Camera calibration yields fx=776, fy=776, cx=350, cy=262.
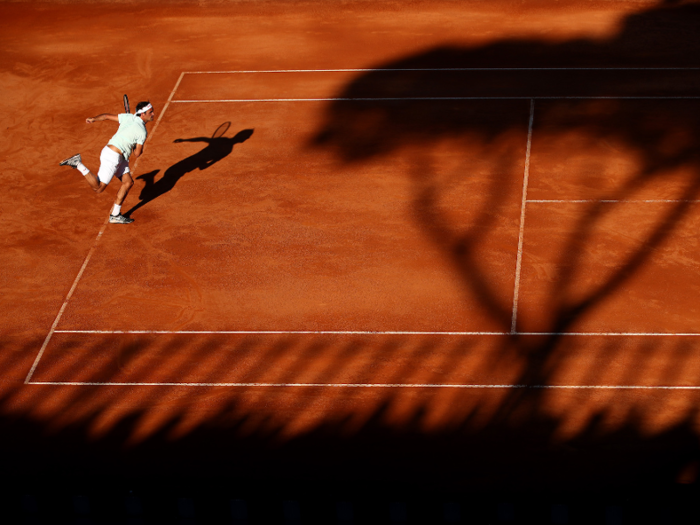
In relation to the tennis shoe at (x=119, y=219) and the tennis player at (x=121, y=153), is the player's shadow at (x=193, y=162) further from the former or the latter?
the tennis player at (x=121, y=153)

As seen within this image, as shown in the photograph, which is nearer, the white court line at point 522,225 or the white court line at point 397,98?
the white court line at point 522,225

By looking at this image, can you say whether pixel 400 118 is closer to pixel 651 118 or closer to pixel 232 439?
pixel 651 118

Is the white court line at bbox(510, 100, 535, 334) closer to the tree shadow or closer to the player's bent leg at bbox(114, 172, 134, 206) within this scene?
the tree shadow

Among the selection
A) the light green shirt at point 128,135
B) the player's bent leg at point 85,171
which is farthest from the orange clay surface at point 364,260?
the light green shirt at point 128,135

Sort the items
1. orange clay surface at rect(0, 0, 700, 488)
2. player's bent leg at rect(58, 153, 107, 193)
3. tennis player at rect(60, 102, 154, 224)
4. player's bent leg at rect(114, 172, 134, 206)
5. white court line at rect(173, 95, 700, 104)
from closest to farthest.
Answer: orange clay surface at rect(0, 0, 700, 488)
player's bent leg at rect(58, 153, 107, 193)
tennis player at rect(60, 102, 154, 224)
player's bent leg at rect(114, 172, 134, 206)
white court line at rect(173, 95, 700, 104)

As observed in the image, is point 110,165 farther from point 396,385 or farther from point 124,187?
point 396,385

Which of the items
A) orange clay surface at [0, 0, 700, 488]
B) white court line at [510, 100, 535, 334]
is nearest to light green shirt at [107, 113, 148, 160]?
orange clay surface at [0, 0, 700, 488]

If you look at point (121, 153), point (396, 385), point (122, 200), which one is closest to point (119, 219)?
point (122, 200)
